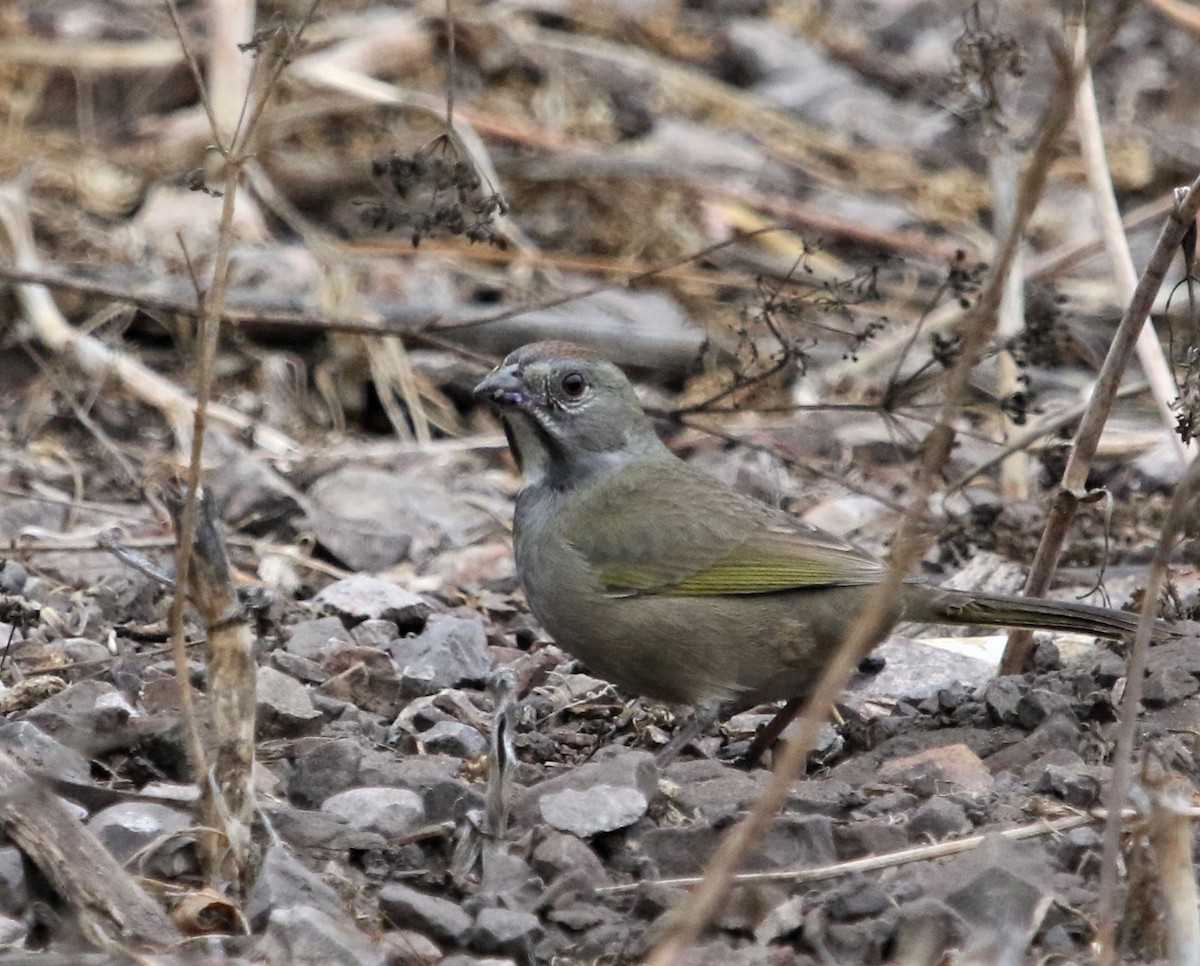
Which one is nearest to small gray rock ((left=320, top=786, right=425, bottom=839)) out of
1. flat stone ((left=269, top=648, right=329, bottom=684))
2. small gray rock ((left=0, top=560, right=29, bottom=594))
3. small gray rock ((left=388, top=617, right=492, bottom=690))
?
flat stone ((left=269, top=648, right=329, bottom=684))

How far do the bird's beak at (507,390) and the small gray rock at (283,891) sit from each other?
A: 200 centimetres

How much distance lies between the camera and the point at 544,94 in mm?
9906

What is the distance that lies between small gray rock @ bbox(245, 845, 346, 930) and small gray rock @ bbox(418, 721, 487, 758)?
3.87 ft

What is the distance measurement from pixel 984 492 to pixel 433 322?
2.30 metres

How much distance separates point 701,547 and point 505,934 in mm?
1896

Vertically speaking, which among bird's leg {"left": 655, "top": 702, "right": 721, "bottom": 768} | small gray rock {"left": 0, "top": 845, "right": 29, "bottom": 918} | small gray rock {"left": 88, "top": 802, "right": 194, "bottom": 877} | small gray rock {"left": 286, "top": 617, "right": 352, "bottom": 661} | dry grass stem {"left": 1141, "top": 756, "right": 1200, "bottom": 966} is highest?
dry grass stem {"left": 1141, "top": 756, "right": 1200, "bottom": 966}

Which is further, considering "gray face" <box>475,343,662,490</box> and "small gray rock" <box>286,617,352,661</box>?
"gray face" <box>475,343,662,490</box>

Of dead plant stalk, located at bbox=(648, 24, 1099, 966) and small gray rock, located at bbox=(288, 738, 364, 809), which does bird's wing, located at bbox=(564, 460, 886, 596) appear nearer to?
small gray rock, located at bbox=(288, 738, 364, 809)

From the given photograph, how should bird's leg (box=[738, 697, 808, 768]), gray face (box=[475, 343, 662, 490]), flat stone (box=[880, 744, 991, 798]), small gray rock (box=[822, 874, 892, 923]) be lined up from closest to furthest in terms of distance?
small gray rock (box=[822, 874, 892, 923]) → flat stone (box=[880, 744, 991, 798]) → bird's leg (box=[738, 697, 808, 768]) → gray face (box=[475, 343, 662, 490])

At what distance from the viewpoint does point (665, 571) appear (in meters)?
4.79

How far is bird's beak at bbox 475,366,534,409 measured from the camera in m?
4.96

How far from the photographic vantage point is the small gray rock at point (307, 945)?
2.90m

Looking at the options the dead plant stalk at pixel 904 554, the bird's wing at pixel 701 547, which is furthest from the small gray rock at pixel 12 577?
the dead plant stalk at pixel 904 554

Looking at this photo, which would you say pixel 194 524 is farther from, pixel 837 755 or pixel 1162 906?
pixel 837 755
